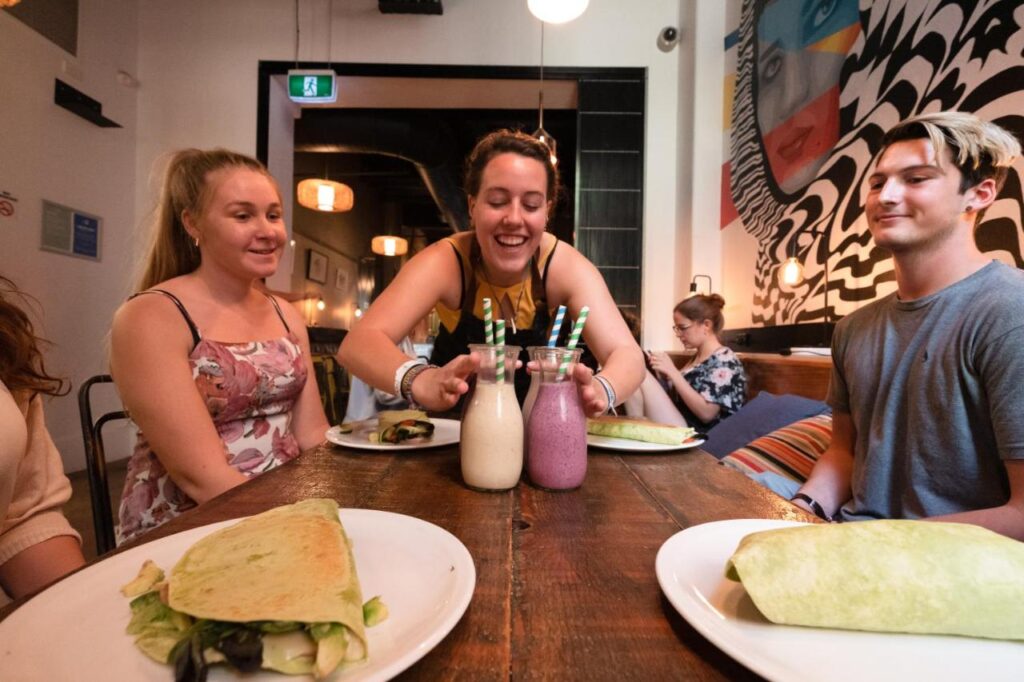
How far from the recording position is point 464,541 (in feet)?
2.16

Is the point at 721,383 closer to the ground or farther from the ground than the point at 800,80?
closer to the ground

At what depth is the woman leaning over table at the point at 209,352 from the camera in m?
1.23

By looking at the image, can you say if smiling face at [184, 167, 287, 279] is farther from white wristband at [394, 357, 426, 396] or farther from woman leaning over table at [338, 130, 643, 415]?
white wristband at [394, 357, 426, 396]

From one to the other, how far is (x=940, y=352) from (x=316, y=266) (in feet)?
29.0

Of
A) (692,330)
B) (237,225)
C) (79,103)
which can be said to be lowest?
(692,330)

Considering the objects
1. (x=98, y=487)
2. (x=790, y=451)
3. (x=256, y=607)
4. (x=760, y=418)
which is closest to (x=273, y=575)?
(x=256, y=607)

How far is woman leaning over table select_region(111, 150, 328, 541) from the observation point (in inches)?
48.4

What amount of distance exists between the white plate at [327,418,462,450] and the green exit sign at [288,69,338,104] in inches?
155

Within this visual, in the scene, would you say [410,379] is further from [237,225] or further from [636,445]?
[237,225]

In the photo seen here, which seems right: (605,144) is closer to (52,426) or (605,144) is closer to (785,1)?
(785,1)

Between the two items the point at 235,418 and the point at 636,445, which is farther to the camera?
the point at 235,418

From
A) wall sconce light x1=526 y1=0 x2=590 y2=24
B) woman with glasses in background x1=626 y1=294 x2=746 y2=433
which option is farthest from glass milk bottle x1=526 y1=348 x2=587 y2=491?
wall sconce light x1=526 y1=0 x2=590 y2=24

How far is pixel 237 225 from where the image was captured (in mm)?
1469

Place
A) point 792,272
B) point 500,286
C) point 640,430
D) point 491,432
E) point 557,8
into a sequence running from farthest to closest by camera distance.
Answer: point 557,8
point 792,272
point 500,286
point 640,430
point 491,432
